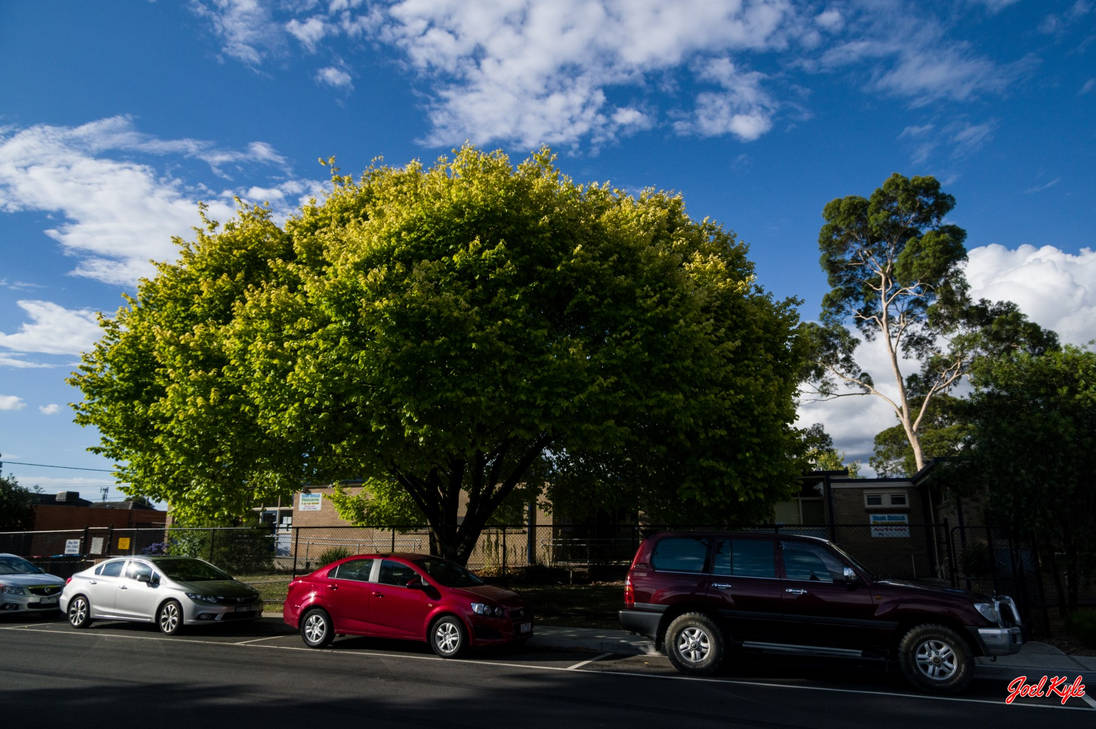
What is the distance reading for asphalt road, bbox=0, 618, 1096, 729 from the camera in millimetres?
6637

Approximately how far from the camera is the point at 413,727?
6293mm

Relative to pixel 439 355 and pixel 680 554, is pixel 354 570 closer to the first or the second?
pixel 439 355

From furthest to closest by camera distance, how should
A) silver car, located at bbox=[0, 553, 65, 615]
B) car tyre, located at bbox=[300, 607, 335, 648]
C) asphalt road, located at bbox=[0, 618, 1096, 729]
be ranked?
silver car, located at bbox=[0, 553, 65, 615] → car tyre, located at bbox=[300, 607, 335, 648] → asphalt road, located at bbox=[0, 618, 1096, 729]

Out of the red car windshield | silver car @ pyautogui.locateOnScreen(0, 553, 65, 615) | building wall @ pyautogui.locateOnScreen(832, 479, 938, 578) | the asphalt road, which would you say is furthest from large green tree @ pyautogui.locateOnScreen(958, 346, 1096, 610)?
silver car @ pyautogui.locateOnScreen(0, 553, 65, 615)

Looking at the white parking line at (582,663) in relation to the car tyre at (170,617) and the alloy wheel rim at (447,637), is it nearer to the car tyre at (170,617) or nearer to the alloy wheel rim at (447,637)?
the alloy wheel rim at (447,637)

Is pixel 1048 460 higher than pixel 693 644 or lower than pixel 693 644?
higher

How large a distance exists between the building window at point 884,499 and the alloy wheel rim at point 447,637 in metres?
21.9

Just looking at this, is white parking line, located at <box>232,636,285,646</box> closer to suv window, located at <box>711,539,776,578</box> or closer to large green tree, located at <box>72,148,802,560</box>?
large green tree, located at <box>72,148,802,560</box>

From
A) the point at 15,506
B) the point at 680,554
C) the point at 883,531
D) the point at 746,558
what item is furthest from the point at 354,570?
the point at 15,506

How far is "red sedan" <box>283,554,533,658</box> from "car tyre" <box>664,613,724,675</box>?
255 cm

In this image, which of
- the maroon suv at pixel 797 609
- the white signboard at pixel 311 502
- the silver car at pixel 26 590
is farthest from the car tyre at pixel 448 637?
the white signboard at pixel 311 502

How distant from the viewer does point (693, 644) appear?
9141 mm

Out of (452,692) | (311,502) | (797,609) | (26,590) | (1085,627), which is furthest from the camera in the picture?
(311,502)

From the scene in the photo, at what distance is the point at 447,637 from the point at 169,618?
6101 millimetres
